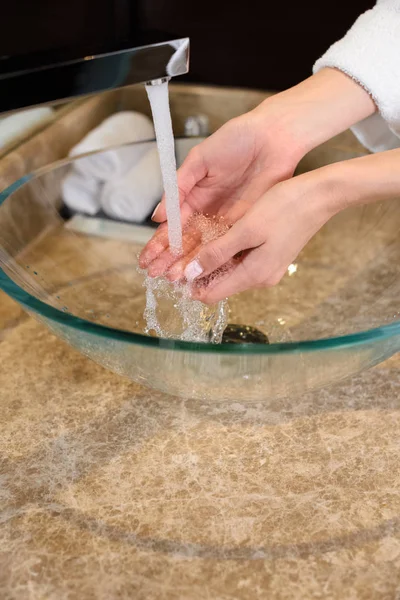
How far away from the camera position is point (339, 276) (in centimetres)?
83

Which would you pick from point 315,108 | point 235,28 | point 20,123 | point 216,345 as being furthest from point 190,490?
point 235,28

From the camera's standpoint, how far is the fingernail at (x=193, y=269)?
59 cm

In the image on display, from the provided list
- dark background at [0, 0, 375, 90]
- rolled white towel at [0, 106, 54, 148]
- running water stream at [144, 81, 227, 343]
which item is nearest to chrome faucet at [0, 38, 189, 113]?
running water stream at [144, 81, 227, 343]

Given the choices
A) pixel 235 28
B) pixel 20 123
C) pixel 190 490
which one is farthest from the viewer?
pixel 235 28

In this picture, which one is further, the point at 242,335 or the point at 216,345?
the point at 242,335

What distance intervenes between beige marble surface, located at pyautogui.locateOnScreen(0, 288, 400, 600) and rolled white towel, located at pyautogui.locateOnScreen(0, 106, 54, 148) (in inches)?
14.0

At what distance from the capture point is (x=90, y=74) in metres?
0.39

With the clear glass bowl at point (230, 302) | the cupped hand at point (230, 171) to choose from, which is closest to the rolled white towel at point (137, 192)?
the clear glass bowl at point (230, 302)

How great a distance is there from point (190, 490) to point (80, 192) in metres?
0.43

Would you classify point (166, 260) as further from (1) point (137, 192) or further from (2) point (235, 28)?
(2) point (235, 28)

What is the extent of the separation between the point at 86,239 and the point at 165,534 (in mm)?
424

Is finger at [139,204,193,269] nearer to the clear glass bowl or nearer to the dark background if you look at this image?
the clear glass bowl

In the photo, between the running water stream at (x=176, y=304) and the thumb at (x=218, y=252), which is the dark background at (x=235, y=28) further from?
the thumb at (x=218, y=252)

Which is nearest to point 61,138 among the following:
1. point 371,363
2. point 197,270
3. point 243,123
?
point 243,123
